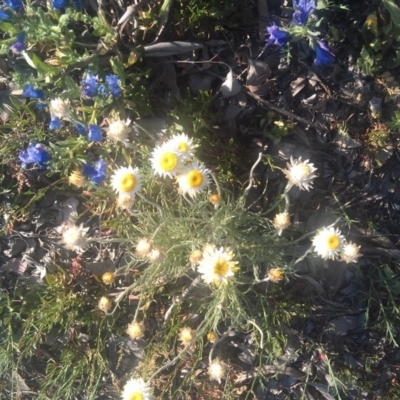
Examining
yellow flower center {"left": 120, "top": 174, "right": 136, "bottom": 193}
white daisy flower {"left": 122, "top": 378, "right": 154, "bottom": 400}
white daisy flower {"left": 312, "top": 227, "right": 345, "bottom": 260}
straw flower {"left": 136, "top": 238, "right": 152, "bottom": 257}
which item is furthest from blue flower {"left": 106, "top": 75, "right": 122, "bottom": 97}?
white daisy flower {"left": 122, "top": 378, "right": 154, "bottom": 400}

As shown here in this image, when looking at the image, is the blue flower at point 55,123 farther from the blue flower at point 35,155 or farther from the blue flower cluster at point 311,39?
the blue flower cluster at point 311,39

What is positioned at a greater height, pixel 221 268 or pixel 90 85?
pixel 90 85

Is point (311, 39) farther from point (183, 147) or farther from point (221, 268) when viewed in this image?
point (221, 268)

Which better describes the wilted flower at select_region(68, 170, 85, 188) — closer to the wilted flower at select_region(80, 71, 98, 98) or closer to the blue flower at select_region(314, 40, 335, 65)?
the wilted flower at select_region(80, 71, 98, 98)

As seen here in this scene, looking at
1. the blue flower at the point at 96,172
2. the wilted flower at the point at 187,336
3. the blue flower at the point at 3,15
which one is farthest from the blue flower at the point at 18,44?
the wilted flower at the point at 187,336

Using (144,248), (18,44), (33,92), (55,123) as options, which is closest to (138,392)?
(144,248)

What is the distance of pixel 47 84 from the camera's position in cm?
199

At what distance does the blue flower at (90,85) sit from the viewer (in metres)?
1.91

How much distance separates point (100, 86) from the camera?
194 centimetres

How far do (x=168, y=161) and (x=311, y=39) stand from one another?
2.14 ft

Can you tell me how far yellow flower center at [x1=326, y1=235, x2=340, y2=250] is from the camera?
1.80 metres

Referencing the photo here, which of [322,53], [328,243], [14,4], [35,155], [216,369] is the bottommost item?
[216,369]

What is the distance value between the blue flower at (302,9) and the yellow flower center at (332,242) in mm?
720

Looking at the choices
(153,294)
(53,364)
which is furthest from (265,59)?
(53,364)
